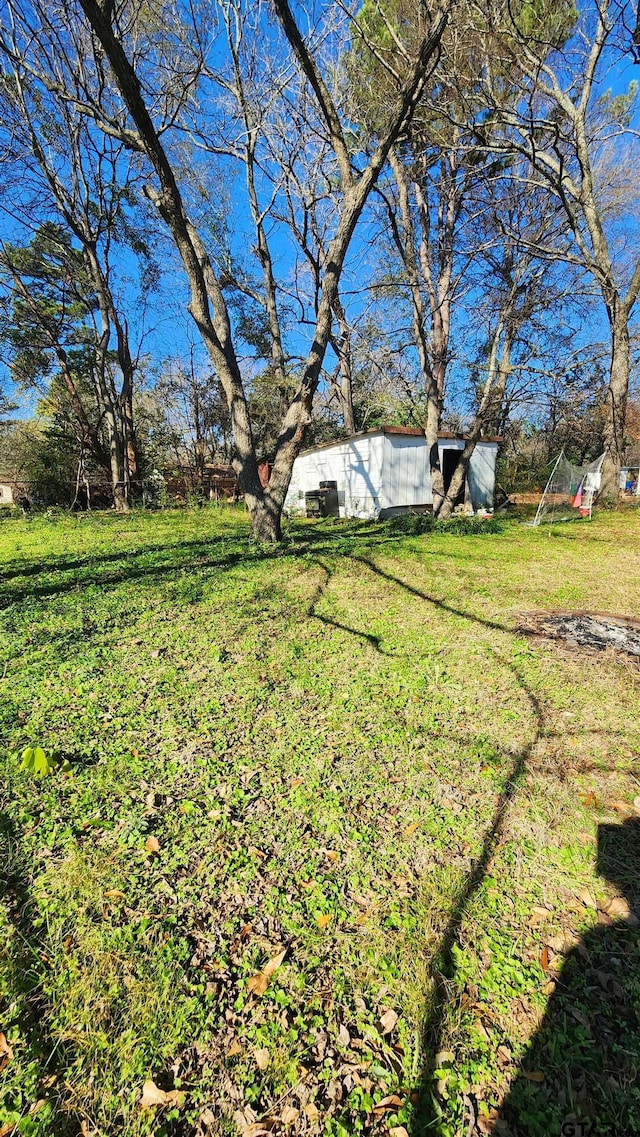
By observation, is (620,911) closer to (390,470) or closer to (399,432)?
(390,470)

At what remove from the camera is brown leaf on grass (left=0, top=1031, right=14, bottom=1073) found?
1125 mm

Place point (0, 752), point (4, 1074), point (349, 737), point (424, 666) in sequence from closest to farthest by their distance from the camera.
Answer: point (4, 1074)
point (0, 752)
point (349, 737)
point (424, 666)

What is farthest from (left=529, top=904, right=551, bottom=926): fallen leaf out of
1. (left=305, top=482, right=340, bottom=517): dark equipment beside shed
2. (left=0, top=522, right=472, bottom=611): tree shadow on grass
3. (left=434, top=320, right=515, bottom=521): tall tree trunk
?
(left=305, top=482, right=340, bottom=517): dark equipment beside shed

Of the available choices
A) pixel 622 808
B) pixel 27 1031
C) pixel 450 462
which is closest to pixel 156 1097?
pixel 27 1031

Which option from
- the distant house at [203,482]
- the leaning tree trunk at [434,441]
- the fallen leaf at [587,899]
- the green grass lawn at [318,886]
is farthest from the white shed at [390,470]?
the fallen leaf at [587,899]

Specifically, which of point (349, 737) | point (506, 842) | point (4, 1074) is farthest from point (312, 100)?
point (4, 1074)

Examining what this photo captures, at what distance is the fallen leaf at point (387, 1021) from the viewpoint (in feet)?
4.00

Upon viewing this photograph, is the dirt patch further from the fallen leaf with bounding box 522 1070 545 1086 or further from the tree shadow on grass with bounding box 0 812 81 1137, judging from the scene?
the tree shadow on grass with bounding box 0 812 81 1137

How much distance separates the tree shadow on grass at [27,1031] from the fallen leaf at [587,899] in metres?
1.55

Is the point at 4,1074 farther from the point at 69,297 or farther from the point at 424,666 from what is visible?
the point at 69,297

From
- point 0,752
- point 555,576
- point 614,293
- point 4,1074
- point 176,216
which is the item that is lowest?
point 4,1074

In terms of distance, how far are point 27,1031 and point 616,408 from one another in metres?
13.9

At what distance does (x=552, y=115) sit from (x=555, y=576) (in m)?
10.4

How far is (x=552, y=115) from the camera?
931 cm
